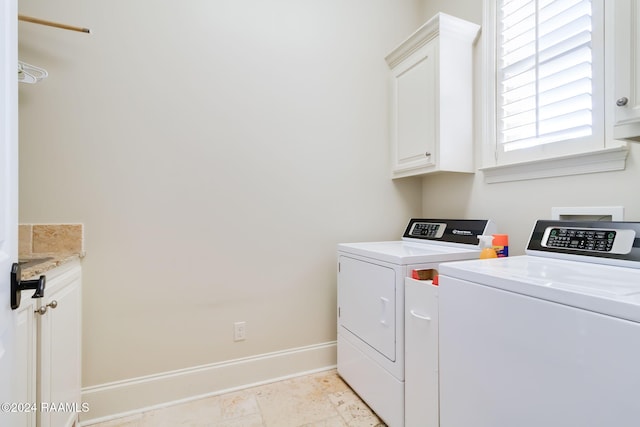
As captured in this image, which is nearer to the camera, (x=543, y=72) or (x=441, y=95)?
(x=543, y=72)

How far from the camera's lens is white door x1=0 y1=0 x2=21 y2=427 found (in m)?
0.56

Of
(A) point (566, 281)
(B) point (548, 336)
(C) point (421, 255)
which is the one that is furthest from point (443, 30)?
(B) point (548, 336)

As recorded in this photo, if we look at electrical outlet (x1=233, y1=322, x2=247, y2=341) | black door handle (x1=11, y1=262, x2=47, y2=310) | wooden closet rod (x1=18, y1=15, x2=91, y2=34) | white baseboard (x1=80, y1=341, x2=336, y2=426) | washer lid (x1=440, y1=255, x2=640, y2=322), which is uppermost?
wooden closet rod (x1=18, y1=15, x2=91, y2=34)

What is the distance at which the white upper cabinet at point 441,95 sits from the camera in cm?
187

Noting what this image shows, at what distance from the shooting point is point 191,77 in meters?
1.81

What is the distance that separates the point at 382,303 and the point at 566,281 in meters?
0.86

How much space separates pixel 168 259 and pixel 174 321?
1.22ft

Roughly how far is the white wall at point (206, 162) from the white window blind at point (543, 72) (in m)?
0.83

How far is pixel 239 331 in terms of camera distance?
1915mm

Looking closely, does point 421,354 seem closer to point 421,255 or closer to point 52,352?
point 421,255

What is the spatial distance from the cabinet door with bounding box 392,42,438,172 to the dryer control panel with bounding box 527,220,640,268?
2.62 ft

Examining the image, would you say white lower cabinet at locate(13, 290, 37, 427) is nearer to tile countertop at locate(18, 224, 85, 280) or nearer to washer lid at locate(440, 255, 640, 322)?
tile countertop at locate(18, 224, 85, 280)

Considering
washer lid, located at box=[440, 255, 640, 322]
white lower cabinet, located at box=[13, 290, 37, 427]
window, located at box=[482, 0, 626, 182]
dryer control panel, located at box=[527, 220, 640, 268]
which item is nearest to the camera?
washer lid, located at box=[440, 255, 640, 322]

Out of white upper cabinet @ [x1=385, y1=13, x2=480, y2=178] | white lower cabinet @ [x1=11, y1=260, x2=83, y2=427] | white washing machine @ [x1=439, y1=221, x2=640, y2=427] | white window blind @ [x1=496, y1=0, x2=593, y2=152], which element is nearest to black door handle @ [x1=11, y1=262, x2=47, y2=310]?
white lower cabinet @ [x1=11, y1=260, x2=83, y2=427]
